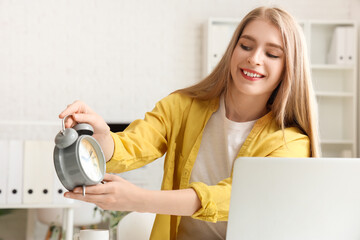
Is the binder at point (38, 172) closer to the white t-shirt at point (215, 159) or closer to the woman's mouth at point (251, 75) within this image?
the white t-shirt at point (215, 159)

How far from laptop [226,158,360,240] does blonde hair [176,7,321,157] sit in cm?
57

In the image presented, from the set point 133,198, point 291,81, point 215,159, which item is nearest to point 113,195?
point 133,198

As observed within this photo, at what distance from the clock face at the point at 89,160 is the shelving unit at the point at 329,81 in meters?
3.93

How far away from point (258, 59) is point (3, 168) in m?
2.24

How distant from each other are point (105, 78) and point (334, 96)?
2206 mm

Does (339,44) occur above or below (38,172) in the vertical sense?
above

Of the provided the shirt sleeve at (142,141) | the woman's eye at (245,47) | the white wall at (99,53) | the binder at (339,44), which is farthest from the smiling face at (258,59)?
the binder at (339,44)

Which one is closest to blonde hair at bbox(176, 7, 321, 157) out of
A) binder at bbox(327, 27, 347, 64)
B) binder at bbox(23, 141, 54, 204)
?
binder at bbox(23, 141, 54, 204)

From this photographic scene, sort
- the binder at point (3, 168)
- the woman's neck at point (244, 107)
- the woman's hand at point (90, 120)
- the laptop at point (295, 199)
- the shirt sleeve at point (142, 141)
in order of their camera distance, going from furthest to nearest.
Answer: the binder at point (3, 168) < the woman's neck at point (244, 107) < the shirt sleeve at point (142, 141) < the woman's hand at point (90, 120) < the laptop at point (295, 199)

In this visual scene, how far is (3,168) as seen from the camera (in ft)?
10.9

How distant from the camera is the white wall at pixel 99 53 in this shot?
494cm

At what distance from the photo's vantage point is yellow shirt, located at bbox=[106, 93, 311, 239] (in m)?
1.54

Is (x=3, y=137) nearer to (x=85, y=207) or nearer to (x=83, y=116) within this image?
(x=85, y=207)

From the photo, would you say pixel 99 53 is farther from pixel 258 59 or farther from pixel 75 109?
pixel 75 109
